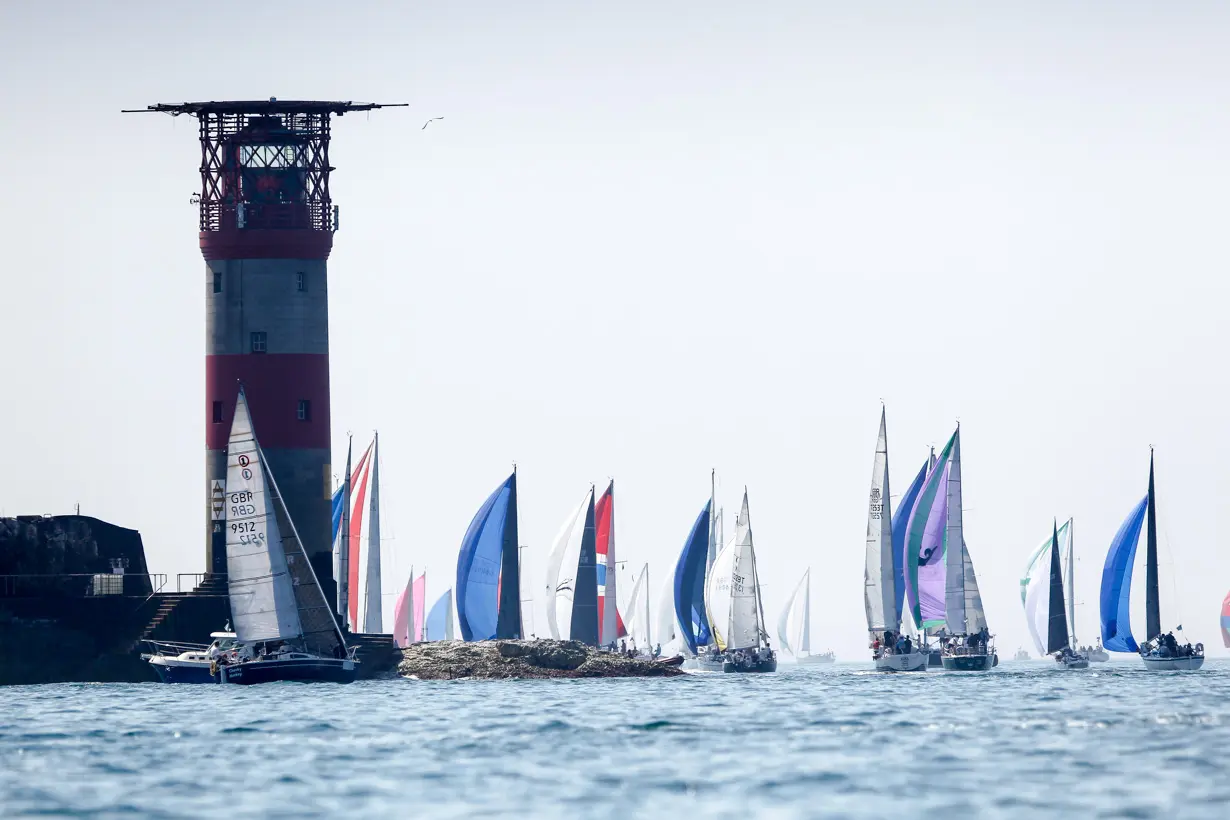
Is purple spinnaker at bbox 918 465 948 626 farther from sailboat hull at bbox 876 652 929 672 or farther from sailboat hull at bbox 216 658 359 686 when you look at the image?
sailboat hull at bbox 216 658 359 686

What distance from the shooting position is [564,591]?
9412 centimetres

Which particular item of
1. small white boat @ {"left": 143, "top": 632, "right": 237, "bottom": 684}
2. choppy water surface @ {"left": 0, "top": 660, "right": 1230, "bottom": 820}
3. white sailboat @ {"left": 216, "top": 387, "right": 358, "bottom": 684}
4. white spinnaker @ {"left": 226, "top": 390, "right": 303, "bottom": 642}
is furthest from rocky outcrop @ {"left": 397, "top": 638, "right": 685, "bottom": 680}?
choppy water surface @ {"left": 0, "top": 660, "right": 1230, "bottom": 820}

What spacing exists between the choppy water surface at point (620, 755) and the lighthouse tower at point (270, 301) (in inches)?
578

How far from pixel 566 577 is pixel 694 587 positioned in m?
15.7

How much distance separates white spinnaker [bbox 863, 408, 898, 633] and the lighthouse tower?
103ft

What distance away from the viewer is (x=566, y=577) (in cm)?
9412

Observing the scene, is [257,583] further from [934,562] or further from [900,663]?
[934,562]

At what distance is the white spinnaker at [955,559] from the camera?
318ft

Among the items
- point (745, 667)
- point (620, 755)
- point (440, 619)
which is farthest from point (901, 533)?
point (620, 755)

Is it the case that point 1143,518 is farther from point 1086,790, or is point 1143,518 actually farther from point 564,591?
point 1086,790

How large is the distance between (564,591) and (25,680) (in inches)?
1088

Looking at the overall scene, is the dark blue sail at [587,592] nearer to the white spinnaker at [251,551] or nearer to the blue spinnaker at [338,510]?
the blue spinnaker at [338,510]

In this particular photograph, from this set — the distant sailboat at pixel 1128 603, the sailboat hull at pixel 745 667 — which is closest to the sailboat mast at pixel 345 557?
the sailboat hull at pixel 745 667

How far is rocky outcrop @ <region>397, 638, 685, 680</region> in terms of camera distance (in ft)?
268
